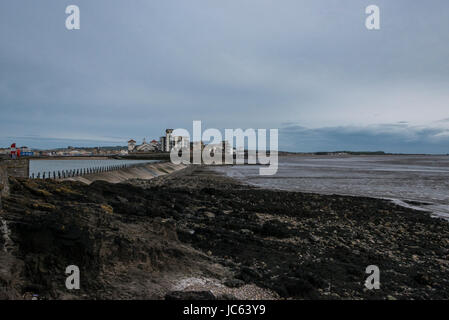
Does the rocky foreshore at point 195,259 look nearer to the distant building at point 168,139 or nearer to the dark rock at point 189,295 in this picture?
the dark rock at point 189,295

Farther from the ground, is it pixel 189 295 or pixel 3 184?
pixel 3 184

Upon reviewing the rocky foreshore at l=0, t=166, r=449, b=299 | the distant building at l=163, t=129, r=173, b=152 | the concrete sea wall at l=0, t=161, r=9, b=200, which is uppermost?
the distant building at l=163, t=129, r=173, b=152

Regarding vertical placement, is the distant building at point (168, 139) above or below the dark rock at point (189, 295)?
above

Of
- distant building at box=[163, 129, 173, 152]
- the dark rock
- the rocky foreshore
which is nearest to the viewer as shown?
the dark rock

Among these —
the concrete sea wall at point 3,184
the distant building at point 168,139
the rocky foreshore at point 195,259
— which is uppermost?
the distant building at point 168,139

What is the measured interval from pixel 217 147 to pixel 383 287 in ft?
571

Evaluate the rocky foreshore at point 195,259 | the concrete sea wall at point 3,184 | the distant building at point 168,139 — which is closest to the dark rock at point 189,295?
the rocky foreshore at point 195,259

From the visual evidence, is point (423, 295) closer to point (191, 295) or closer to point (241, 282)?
point (241, 282)

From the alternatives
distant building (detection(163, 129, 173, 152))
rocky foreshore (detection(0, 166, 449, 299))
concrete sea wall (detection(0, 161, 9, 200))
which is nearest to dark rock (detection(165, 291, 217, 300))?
rocky foreshore (detection(0, 166, 449, 299))

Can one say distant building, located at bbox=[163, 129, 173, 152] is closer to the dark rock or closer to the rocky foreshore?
the rocky foreshore

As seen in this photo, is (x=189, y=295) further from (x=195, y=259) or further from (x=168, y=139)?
(x=168, y=139)

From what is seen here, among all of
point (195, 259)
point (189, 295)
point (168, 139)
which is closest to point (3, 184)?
point (195, 259)

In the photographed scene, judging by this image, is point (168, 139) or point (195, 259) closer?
point (195, 259)
